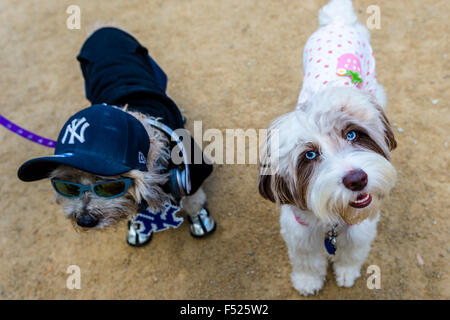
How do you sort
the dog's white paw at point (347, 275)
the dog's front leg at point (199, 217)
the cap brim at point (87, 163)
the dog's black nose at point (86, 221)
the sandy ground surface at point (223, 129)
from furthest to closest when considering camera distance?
the dog's front leg at point (199, 217) < the sandy ground surface at point (223, 129) < the dog's white paw at point (347, 275) < the dog's black nose at point (86, 221) < the cap brim at point (87, 163)

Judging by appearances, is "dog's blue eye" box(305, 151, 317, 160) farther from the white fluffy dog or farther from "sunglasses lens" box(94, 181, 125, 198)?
"sunglasses lens" box(94, 181, 125, 198)

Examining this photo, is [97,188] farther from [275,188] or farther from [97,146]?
[275,188]

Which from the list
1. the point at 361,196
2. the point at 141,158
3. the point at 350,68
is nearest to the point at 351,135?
the point at 361,196

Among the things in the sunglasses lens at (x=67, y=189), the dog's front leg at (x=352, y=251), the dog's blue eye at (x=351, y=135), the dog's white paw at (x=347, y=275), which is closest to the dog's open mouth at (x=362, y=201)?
the dog's blue eye at (x=351, y=135)

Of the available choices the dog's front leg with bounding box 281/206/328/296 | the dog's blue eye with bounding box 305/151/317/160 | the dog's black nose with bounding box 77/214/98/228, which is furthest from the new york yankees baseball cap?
the dog's front leg with bounding box 281/206/328/296

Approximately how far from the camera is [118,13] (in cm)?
573

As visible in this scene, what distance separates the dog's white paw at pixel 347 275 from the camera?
2.90 metres

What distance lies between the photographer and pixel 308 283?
116 inches

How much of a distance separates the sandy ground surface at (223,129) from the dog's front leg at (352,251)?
0.41 feet

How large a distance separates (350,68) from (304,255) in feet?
5.12

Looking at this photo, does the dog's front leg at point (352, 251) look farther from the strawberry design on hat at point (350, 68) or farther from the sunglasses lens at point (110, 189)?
the sunglasses lens at point (110, 189)

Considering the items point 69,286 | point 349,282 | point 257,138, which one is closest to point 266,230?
point 349,282

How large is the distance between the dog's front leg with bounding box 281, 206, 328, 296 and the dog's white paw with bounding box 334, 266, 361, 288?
0.12 meters

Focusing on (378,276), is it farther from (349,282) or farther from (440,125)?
(440,125)
